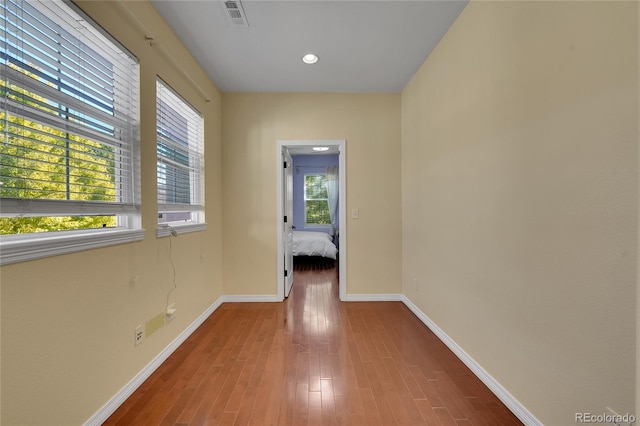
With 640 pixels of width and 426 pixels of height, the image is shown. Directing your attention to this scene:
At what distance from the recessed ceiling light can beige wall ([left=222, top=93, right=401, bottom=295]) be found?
2.20 feet

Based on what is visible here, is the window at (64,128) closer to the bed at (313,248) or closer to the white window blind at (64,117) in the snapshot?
the white window blind at (64,117)

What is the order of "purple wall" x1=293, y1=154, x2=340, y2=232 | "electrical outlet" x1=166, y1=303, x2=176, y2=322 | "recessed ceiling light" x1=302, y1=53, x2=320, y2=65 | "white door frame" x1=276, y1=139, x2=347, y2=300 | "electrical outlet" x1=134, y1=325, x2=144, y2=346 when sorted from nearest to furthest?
"electrical outlet" x1=134, y1=325, x2=144, y2=346 → "electrical outlet" x1=166, y1=303, x2=176, y2=322 → "recessed ceiling light" x1=302, y1=53, x2=320, y2=65 → "white door frame" x1=276, y1=139, x2=347, y2=300 → "purple wall" x1=293, y1=154, x2=340, y2=232

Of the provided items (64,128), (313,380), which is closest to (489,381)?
(313,380)

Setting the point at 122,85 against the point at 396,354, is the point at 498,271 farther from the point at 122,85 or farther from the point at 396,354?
the point at 122,85

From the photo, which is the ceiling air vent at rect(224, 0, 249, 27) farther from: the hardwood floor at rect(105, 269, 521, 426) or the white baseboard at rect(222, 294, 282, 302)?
the white baseboard at rect(222, 294, 282, 302)

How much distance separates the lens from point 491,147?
5.51 ft

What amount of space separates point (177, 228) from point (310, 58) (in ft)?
6.54

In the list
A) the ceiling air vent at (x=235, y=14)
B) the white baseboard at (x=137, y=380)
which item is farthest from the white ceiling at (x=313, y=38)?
the white baseboard at (x=137, y=380)

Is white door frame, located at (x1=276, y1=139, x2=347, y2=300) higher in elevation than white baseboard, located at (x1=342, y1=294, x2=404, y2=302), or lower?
higher

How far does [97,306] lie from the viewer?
4.58 feet

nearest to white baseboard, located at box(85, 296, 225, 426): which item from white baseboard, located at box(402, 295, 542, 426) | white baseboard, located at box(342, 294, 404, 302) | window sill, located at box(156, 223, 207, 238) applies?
window sill, located at box(156, 223, 207, 238)

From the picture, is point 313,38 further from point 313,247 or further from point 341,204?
point 313,247

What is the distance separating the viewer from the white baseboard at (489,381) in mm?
1392

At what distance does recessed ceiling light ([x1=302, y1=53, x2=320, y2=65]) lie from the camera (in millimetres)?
2518
